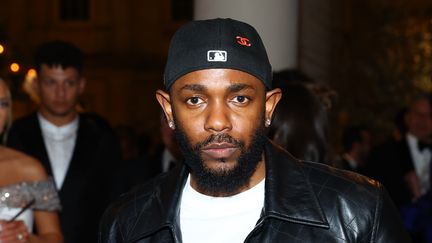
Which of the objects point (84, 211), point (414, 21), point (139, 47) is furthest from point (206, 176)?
point (139, 47)

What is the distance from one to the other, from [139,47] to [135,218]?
25109mm

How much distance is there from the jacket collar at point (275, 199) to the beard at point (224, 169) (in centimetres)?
9

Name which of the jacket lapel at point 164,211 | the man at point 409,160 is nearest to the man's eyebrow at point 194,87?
the jacket lapel at point 164,211

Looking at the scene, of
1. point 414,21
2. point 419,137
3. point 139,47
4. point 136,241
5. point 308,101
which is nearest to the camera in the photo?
point 136,241

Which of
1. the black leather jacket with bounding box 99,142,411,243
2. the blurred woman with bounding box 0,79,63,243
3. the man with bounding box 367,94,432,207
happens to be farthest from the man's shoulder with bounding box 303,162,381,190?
the man with bounding box 367,94,432,207

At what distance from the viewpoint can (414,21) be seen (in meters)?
19.6

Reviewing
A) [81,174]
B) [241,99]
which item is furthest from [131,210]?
[81,174]

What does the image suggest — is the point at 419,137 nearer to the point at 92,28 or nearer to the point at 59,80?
the point at 59,80

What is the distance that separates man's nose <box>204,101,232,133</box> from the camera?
3.02 meters

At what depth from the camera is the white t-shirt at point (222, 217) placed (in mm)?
3111

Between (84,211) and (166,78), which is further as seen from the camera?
(84,211)

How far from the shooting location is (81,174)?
262 inches

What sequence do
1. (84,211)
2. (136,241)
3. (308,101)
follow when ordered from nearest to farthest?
(136,241)
(308,101)
(84,211)

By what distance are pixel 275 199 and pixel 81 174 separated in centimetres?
371
